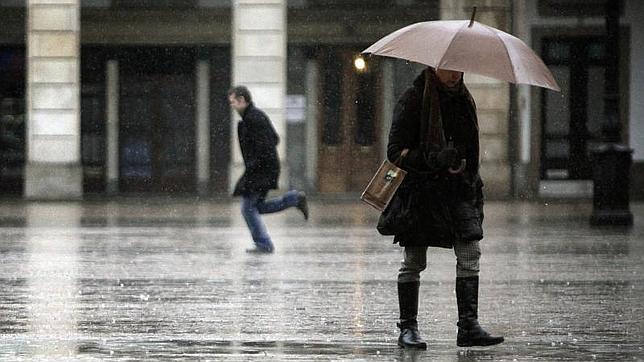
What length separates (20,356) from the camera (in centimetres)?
805

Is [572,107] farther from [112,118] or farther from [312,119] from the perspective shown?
[112,118]

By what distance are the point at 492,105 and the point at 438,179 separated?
21.1 meters

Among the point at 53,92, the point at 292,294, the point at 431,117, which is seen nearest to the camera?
the point at 431,117

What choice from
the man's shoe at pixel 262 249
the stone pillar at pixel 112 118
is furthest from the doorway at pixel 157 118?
the man's shoe at pixel 262 249

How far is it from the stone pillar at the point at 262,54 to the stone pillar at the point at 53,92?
3.17m

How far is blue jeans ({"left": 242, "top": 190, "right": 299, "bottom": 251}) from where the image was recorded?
15523 millimetres

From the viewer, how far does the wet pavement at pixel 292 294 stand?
851 centimetres

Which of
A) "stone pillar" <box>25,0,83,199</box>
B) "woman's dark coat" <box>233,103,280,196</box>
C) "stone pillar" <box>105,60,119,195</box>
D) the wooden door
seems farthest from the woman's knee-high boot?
"stone pillar" <box>105,60,119,195</box>

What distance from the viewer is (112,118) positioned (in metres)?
32.2

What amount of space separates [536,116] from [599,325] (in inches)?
831

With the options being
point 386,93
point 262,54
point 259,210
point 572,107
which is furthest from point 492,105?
point 259,210

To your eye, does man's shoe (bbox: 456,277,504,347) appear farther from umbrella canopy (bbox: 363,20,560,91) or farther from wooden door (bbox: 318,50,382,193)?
wooden door (bbox: 318,50,382,193)

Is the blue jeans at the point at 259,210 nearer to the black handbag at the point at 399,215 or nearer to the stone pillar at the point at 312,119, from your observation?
the black handbag at the point at 399,215

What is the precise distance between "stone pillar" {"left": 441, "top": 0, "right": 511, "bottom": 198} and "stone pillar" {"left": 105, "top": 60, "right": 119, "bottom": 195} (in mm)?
7525
